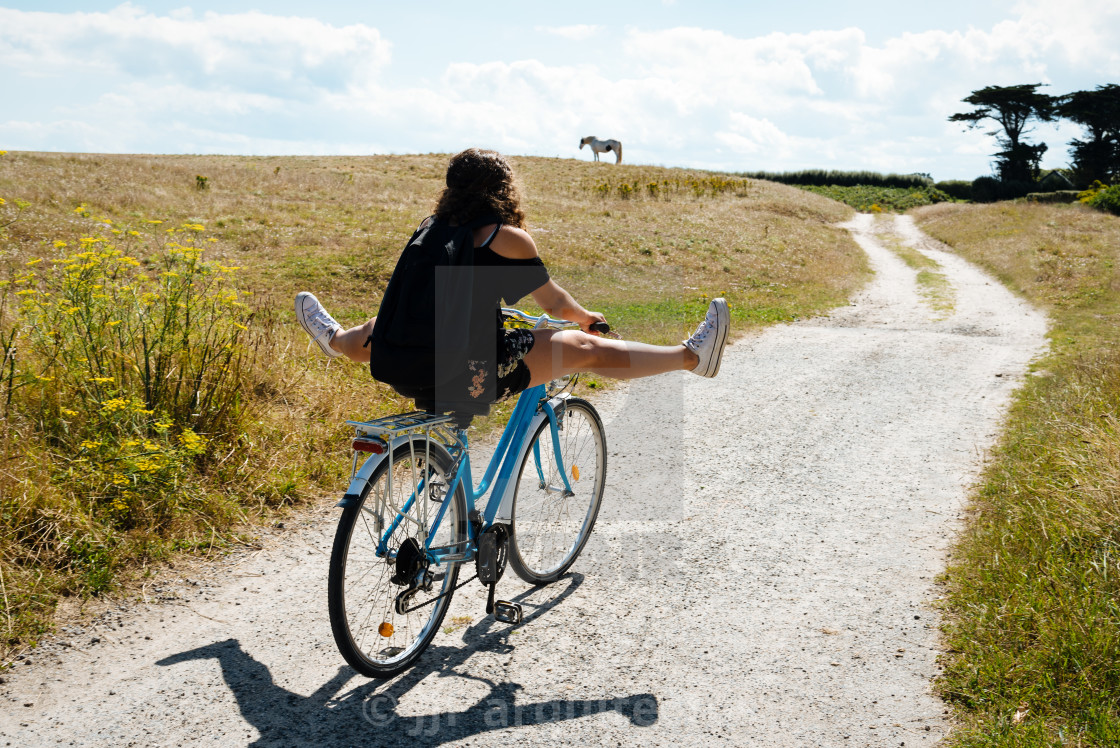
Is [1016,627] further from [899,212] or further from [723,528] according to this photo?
[899,212]

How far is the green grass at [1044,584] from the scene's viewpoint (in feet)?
9.57

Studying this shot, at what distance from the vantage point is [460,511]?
138 inches

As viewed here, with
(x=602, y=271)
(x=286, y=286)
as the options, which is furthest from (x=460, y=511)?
(x=602, y=271)

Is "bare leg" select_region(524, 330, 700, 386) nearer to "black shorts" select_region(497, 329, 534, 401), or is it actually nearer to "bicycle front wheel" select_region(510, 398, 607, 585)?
"black shorts" select_region(497, 329, 534, 401)

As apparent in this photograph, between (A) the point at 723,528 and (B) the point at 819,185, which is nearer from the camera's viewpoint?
(A) the point at 723,528

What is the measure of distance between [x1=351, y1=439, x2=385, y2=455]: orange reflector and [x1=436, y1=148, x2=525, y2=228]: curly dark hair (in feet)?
3.27

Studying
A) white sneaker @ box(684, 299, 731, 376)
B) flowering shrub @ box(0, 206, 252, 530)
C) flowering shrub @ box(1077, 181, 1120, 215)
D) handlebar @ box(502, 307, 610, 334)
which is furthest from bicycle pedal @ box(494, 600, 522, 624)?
flowering shrub @ box(1077, 181, 1120, 215)

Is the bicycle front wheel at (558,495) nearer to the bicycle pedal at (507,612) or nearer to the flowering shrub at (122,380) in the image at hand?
the bicycle pedal at (507,612)

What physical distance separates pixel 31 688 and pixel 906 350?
11.4m

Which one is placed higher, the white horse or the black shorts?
the white horse

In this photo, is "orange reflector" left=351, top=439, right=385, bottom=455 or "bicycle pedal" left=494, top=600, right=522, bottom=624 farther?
"bicycle pedal" left=494, top=600, right=522, bottom=624

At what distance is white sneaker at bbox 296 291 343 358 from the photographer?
12.8 feet

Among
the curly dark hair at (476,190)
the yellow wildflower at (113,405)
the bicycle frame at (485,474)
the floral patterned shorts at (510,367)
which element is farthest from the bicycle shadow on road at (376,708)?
the curly dark hair at (476,190)

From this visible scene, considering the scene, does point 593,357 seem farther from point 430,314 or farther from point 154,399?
point 154,399
